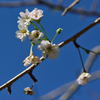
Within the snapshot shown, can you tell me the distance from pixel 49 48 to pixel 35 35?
0.10 metres

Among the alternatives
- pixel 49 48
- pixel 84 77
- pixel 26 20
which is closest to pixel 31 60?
pixel 49 48

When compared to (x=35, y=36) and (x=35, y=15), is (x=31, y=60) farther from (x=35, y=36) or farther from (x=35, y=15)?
(x=35, y=15)

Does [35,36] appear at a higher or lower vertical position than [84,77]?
higher

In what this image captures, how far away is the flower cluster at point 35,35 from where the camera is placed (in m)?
1.84

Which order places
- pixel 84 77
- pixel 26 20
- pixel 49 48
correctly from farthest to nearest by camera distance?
pixel 84 77, pixel 26 20, pixel 49 48

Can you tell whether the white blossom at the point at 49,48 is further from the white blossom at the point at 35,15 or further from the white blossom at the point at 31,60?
the white blossom at the point at 35,15

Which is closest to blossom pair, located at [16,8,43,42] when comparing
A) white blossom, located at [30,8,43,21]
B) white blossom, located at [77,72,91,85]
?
white blossom, located at [30,8,43,21]

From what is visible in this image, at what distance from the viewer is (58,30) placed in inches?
79.4

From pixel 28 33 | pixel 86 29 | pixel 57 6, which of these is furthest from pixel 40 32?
pixel 57 6

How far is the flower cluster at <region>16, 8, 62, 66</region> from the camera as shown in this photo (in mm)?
1836

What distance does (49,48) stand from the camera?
1.83m

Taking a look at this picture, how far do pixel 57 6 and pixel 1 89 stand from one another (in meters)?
1.12

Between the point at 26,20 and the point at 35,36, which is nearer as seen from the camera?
the point at 35,36

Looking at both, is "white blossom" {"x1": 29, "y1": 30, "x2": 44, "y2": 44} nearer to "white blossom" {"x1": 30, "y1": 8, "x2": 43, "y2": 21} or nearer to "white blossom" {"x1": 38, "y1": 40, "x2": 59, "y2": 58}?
"white blossom" {"x1": 38, "y1": 40, "x2": 59, "y2": 58}
